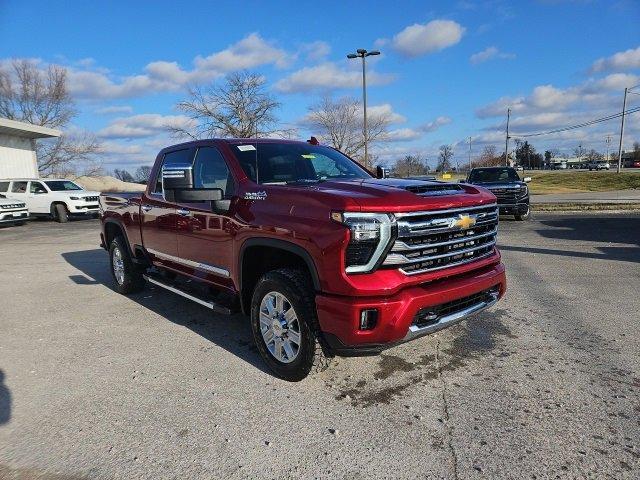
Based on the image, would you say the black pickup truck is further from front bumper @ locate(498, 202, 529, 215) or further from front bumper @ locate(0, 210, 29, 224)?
front bumper @ locate(0, 210, 29, 224)

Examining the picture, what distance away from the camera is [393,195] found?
319 centimetres

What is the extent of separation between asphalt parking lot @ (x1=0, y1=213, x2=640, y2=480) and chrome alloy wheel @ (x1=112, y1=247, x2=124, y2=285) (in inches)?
32.9

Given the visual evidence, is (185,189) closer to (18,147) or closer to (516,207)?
(516,207)

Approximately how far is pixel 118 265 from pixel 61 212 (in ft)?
45.9

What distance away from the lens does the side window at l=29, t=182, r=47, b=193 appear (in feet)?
→ 61.9

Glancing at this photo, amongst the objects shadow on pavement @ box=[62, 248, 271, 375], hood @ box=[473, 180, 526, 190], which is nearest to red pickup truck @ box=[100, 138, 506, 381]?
shadow on pavement @ box=[62, 248, 271, 375]

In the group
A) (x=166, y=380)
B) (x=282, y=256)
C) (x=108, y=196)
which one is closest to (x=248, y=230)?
(x=282, y=256)

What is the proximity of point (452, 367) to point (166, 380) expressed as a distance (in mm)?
2300

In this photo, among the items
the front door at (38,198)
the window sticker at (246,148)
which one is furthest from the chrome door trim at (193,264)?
the front door at (38,198)

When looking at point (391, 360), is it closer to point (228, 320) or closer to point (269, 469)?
point (269, 469)

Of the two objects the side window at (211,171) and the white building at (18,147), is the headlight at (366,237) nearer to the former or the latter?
the side window at (211,171)

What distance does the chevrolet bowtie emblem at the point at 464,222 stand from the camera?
3432 millimetres

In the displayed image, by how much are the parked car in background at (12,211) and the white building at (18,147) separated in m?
8.01

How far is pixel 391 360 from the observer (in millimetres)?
3975
